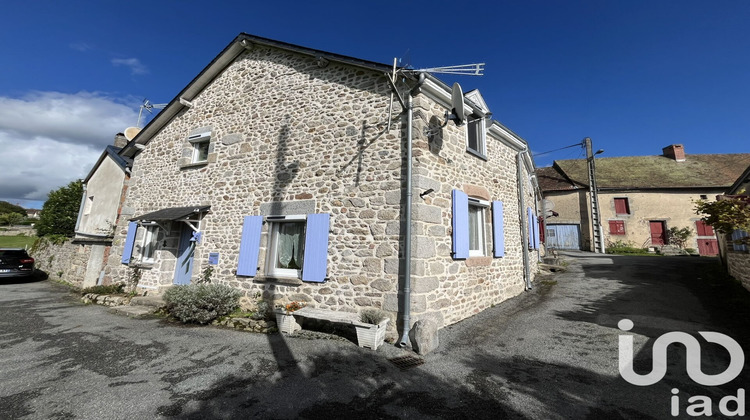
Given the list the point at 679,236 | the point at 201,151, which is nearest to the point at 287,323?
the point at 201,151

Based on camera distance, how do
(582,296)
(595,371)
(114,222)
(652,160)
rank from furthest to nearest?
(652,160), (114,222), (582,296), (595,371)

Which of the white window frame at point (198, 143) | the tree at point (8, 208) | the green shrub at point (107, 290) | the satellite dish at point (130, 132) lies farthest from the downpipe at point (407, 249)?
the tree at point (8, 208)

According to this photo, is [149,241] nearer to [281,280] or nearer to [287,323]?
[281,280]

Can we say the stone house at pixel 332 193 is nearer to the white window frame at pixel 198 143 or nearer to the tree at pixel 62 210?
the white window frame at pixel 198 143

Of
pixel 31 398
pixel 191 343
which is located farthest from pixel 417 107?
pixel 31 398

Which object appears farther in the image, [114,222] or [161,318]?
[114,222]

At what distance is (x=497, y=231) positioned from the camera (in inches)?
275

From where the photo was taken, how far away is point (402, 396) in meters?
3.35

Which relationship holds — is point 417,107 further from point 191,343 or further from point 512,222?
point 191,343

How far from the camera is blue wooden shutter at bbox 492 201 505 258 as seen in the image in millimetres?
6934

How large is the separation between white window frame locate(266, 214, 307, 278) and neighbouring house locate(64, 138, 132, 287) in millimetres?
7311

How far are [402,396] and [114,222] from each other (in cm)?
1223

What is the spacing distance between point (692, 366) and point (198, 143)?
38.0 ft

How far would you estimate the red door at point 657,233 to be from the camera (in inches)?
679
